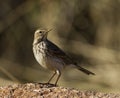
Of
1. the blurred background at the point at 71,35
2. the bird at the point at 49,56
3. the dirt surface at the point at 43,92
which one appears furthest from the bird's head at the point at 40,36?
the blurred background at the point at 71,35

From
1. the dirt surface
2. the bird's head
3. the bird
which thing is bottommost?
the dirt surface

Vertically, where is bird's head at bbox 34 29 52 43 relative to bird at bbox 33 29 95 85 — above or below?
above

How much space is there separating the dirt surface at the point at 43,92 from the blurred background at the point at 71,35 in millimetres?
8010

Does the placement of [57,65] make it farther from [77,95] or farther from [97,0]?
[97,0]

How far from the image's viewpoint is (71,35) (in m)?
19.9

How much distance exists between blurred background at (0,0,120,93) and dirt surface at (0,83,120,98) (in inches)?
315

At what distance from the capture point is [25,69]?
20.0m

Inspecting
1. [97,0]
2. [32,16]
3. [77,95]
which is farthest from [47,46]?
[32,16]

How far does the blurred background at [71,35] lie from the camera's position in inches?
720

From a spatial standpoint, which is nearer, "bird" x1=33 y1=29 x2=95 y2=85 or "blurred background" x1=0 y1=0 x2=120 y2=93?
"bird" x1=33 y1=29 x2=95 y2=85

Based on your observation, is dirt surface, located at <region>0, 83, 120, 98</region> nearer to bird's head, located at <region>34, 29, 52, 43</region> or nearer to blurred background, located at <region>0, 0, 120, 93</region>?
bird's head, located at <region>34, 29, 52, 43</region>

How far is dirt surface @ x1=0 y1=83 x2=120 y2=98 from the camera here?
933 centimetres

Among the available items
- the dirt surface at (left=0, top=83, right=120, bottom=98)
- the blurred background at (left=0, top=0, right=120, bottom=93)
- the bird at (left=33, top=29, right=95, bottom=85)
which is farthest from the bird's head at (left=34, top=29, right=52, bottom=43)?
the blurred background at (left=0, top=0, right=120, bottom=93)

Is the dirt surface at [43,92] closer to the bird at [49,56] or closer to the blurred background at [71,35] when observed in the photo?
the bird at [49,56]
